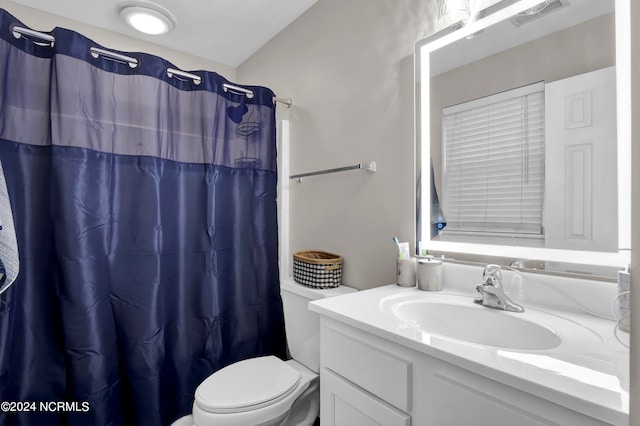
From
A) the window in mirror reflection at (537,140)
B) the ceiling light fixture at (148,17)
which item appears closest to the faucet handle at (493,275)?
the window in mirror reflection at (537,140)

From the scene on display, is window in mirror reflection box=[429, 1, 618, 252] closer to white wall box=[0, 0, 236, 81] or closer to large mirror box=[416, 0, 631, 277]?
large mirror box=[416, 0, 631, 277]

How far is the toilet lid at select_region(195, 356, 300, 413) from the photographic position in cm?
121

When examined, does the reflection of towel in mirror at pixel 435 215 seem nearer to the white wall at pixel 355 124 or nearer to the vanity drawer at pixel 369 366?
the white wall at pixel 355 124

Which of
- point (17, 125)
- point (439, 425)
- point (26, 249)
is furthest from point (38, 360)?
point (439, 425)

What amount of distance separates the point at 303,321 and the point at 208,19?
6.25 ft

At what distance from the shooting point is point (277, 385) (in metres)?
1.32

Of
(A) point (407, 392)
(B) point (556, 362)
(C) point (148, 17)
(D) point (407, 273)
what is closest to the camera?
(B) point (556, 362)

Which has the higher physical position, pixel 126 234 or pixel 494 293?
pixel 126 234

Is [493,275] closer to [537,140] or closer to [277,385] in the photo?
[537,140]

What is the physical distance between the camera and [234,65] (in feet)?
8.69

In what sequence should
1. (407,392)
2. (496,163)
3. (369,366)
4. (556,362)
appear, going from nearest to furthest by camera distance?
(556,362)
(407,392)
(369,366)
(496,163)

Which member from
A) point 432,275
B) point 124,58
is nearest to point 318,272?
point 432,275

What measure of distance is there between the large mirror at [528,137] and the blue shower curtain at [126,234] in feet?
3.43

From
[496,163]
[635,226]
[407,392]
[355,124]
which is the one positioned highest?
[355,124]
